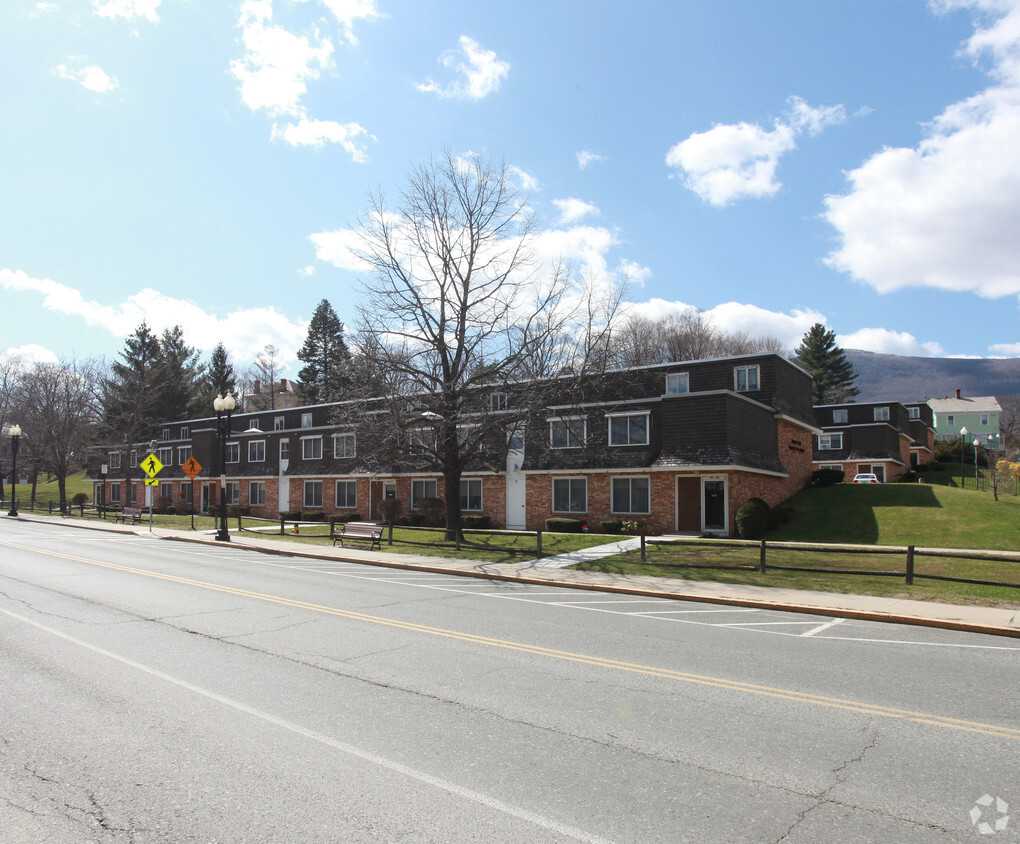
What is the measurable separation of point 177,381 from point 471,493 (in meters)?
50.9

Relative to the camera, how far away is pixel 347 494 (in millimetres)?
40656

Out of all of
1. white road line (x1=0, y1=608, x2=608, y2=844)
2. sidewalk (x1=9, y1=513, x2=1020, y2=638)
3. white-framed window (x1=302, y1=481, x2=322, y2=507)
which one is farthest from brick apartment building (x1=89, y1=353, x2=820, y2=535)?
white road line (x1=0, y1=608, x2=608, y2=844)

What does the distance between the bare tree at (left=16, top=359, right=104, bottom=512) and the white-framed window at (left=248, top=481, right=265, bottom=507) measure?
13427 millimetres

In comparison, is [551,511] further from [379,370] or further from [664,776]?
[664,776]

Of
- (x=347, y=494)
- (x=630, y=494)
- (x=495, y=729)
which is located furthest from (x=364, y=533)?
(x=495, y=729)

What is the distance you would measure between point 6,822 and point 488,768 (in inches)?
118

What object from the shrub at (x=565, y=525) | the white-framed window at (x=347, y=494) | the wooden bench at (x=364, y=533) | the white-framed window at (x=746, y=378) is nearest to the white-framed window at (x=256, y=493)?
the white-framed window at (x=347, y=494)

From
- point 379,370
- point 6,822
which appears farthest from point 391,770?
point 379,370

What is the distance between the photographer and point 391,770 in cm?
476

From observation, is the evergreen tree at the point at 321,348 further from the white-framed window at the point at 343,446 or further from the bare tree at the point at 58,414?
the white-framed window at the point at 343,446

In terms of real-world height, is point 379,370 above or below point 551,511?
above

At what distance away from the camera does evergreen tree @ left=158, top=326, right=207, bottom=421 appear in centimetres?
6975

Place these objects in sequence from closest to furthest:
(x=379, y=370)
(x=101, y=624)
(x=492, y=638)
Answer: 1. (x=492, y=638)
2. (x=101, y=624)
3. (x=379, y=370)

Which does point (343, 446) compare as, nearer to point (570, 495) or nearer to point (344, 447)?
point (344, 447)
